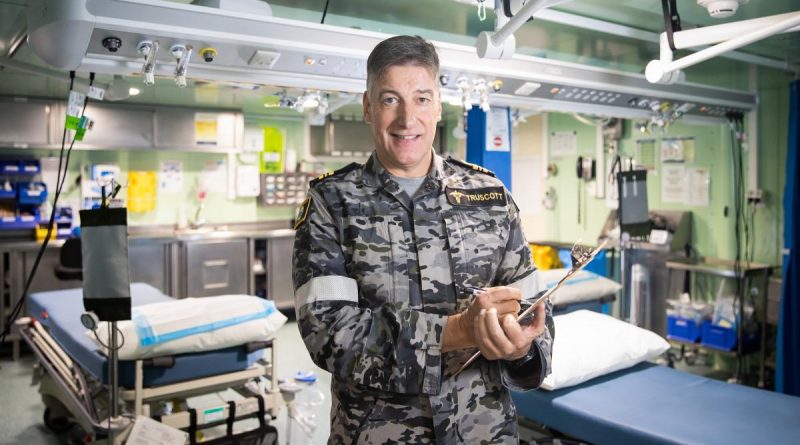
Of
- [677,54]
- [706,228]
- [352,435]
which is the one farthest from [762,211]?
[352,435]

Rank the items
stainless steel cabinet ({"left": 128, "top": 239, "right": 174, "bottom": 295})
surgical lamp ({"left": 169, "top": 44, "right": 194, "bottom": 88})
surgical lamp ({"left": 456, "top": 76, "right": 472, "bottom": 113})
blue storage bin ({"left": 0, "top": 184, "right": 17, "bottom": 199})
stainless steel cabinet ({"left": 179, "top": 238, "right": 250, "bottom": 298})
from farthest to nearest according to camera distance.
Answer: stainless steel cabinet ({"left": 179, "top": 238, "right": 250, "bottom": 298})
stainless steel cabinet ({"left": 128, "top": 239, "right": 174, "bottom": 295})
blue storage bin ({"left": 0, "top": 184, "right": 17, "bottom": 199})
surgical lamp ({"left": 456, "top": 76, "right": 472, "bottom": 113})
surgical lamp ({"left": 169, "top": 44, "right": 194, "bottom": 88})

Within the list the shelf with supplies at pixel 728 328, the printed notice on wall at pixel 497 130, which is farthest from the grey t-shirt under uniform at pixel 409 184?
the shelf with supplies at pixel 728 328

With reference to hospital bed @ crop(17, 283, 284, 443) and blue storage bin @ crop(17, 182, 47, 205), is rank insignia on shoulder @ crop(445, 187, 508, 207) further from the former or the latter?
blue storage bin @ crop(17, 182, 47, 205)

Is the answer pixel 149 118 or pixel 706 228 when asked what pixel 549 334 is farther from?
pixel 149 118

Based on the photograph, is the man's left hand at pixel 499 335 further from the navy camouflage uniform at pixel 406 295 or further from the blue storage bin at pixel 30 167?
the blue storage bin at pixel 30 167

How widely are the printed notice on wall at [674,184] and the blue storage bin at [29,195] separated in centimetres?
588

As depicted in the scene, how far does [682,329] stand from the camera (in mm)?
5094

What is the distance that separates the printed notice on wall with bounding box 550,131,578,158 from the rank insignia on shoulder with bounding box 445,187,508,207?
540 centimetres

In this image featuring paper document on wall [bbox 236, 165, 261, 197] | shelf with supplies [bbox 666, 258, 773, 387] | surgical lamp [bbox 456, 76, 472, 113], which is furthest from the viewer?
paper document on wall [bbox 236, 165, 261, 197]

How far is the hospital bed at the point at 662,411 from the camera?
229 centimetres

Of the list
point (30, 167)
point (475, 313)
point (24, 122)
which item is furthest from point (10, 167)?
point (475, 313)

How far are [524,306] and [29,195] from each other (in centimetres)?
600

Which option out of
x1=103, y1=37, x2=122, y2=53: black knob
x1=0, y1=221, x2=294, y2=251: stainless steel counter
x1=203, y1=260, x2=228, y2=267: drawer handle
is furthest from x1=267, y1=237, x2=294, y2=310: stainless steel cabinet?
x1=103, y1=37, x2=122, y2=53: black knob

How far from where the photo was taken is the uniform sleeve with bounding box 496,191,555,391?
1.33m
